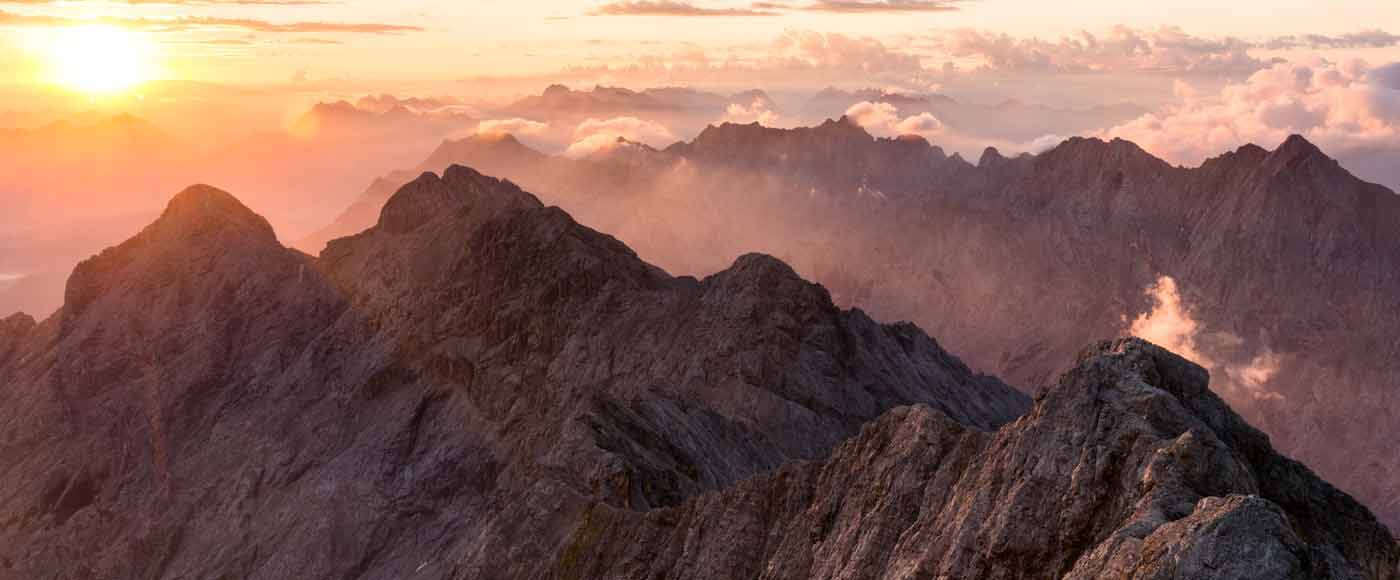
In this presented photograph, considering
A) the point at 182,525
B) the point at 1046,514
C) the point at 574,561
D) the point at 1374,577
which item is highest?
the point at 1046,514

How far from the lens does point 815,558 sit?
82.1m

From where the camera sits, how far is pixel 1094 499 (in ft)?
200

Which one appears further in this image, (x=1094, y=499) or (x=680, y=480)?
(x=680, y=480)

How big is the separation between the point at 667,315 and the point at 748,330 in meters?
12.5

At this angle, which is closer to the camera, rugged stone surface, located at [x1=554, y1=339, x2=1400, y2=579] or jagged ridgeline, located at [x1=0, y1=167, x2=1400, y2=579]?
rugged stone surface, located at [x1=554, y1=339, x2=1400, y2=579]

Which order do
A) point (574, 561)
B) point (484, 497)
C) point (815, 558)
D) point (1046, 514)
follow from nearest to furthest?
point (1046, 514), point (815, 558), point (574, 561), point (484, 497)

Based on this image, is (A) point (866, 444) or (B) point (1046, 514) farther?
(A) point (866, 444)

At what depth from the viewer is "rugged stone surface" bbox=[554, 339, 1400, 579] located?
2018 inches

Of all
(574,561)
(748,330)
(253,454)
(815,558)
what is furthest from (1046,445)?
(253,454)

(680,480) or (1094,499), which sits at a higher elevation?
(1094,499)

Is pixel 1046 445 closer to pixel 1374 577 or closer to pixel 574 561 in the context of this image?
pixel 1374 577

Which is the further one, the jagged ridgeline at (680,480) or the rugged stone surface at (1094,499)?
the jagged ridgeline at (680,480)

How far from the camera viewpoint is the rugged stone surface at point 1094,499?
168 feet

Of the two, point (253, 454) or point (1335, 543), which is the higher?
point (1335, 543)
